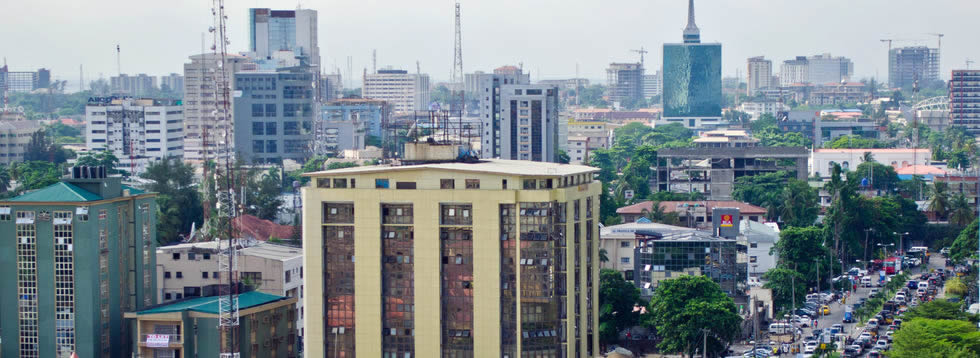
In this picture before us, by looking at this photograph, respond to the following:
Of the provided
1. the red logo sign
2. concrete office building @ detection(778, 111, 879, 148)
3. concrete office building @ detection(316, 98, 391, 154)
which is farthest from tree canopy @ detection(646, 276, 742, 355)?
concrete office building @ detection(778, 111, 879, 148)

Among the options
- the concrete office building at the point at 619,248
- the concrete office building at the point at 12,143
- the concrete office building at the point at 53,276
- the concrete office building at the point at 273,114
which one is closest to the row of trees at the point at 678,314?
the concrete office building at the point at 619,248

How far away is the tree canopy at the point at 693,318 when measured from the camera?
156ft

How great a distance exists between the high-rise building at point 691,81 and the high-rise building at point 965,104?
54715mm

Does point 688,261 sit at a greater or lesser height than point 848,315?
greater

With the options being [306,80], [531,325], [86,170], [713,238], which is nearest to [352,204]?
[531,325]

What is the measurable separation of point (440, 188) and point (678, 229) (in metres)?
26.8

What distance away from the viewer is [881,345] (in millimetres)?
49906

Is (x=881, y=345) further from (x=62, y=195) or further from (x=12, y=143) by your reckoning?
(x=12, y=143)

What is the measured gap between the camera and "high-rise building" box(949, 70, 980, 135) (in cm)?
13325

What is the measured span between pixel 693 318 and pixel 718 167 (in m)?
43.6

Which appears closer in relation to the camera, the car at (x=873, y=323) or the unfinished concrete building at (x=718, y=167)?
the car at (x=873, y=323)

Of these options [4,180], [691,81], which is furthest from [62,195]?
[691,81]

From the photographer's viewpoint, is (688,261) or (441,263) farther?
(688,261)

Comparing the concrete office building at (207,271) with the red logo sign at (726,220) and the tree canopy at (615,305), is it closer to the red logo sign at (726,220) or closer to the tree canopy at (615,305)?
the tree canopy at (615,305)
